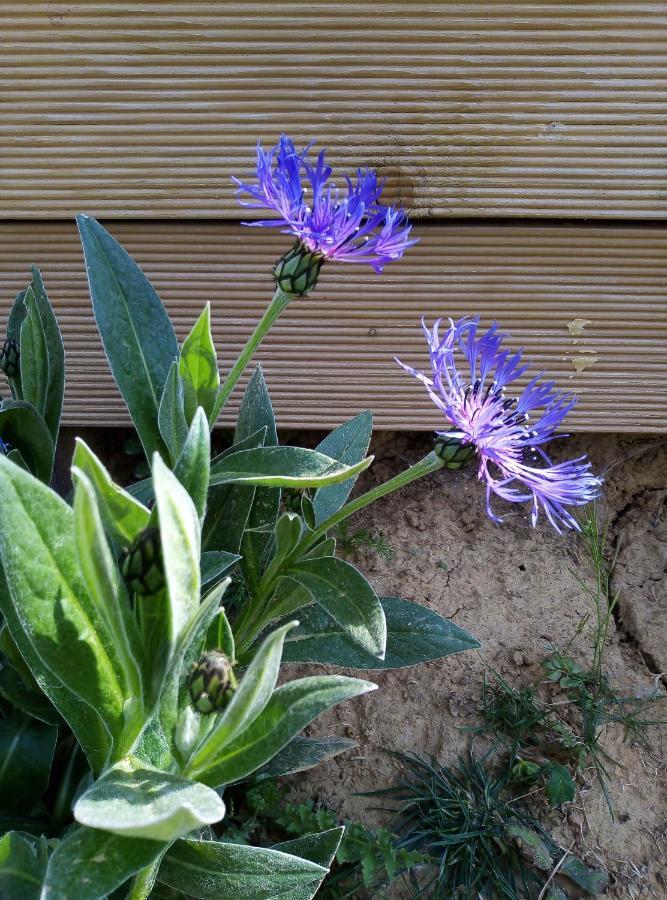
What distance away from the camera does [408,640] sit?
3.68ft

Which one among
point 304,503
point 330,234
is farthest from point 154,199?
Result: point 304,503

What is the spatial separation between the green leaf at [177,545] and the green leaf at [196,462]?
0.28ft

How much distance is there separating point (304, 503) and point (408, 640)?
0.88 feet

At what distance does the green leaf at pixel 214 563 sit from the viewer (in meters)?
0.96

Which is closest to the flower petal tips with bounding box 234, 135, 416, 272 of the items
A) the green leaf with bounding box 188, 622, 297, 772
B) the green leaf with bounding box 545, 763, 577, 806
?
the green leaf with bounding box 188, 622, 297, 772

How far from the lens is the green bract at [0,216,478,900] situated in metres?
0.71

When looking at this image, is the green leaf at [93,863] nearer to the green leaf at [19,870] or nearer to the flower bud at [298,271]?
the green leaf at [19,870]

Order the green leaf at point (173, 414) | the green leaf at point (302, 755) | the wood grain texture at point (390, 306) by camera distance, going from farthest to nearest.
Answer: the wood grain texture at point (390, 306) → the green leaf at point (302, 755) → the green leaf at point (173, 414)

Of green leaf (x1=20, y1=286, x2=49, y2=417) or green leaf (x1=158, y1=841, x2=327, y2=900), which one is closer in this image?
green leaf (x1=158, y1=841, x2=327, y2=900)

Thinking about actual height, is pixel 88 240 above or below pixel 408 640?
above

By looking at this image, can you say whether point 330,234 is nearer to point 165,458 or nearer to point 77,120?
point 165,458

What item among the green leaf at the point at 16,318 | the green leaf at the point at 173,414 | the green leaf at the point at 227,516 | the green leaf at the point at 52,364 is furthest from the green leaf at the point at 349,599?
the green leaf at the point at 16,318

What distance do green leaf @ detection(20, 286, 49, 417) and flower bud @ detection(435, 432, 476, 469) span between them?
60 centimetres

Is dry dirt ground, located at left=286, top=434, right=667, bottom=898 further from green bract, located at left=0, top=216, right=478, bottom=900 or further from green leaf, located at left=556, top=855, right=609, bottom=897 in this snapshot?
green bract, located at left=0, top=216, right=478, bottom=900
